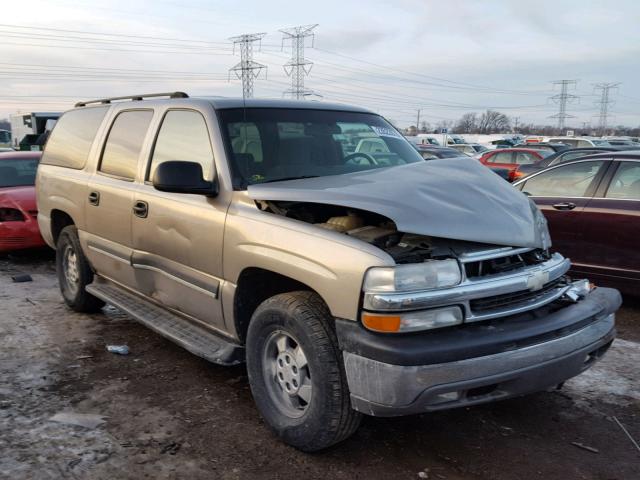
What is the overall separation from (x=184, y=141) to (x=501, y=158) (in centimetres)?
1558

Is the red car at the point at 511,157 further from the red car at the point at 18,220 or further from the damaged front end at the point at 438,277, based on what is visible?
the damaged front end at the point at 438,277

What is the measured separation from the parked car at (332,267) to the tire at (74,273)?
888 millimetres

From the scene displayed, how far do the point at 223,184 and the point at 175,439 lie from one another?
5.02ft

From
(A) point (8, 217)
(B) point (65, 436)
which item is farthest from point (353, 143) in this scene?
(A) point (8, 217)

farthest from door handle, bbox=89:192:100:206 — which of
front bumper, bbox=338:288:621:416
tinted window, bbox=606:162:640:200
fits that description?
tinted window, bbox=606:162:640:200

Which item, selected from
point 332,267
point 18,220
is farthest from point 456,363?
point 18,220

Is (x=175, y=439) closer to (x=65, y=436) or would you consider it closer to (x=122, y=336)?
(x=65, y=436)

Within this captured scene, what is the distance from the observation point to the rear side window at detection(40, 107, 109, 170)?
17.9 ft

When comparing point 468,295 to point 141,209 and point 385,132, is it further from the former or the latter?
point 141,209

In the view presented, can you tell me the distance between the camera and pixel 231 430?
11.6 feet

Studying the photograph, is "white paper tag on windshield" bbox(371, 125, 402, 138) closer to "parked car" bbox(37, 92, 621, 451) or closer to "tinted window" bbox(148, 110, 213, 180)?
"parked car" bbox(37, 92, 621, 451)

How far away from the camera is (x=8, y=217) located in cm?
801

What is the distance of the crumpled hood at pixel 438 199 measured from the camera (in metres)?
2.95

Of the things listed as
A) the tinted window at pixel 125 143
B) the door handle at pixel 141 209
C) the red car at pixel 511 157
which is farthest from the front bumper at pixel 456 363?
the red car at pixel 511 157
